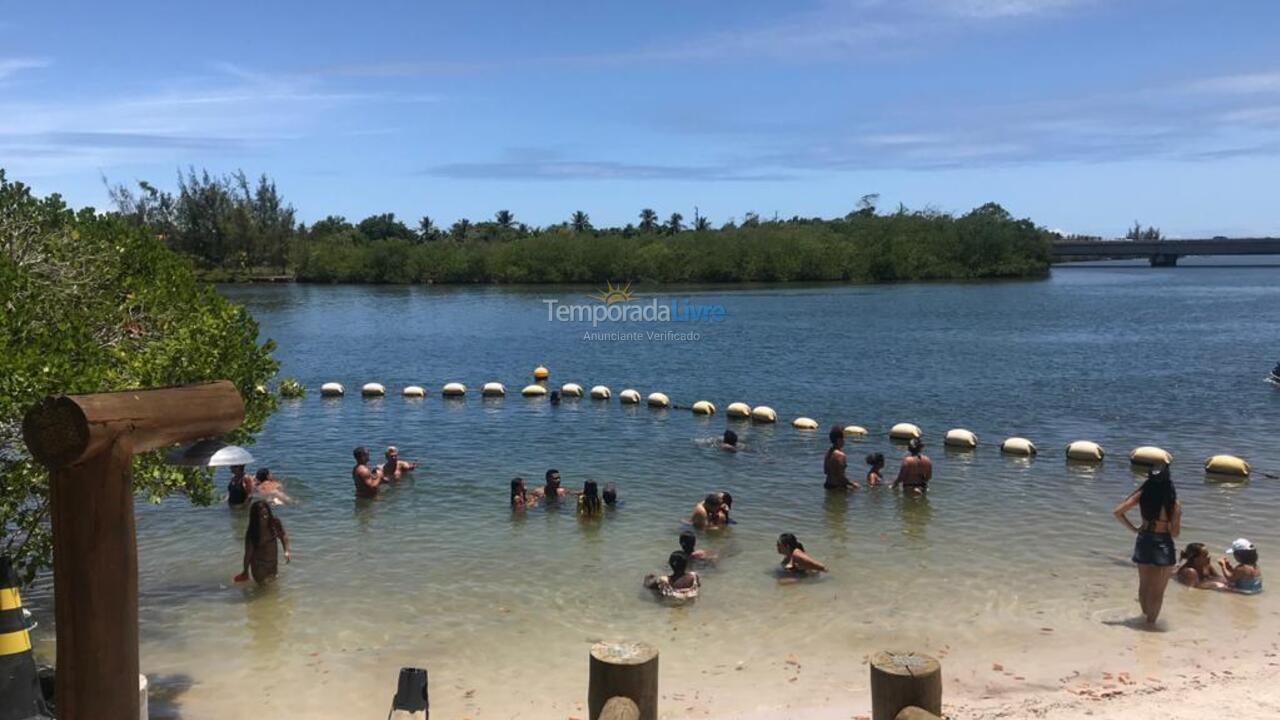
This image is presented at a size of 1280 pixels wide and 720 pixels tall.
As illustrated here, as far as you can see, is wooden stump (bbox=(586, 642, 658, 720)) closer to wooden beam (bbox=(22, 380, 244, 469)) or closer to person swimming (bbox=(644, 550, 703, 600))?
wooden beam (bbox=(22, 380, 244, 469))

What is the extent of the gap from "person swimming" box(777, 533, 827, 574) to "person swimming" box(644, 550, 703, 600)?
142 cm

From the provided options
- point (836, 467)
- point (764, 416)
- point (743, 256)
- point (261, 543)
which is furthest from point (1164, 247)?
point (261, 543)

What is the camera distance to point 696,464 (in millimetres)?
22078

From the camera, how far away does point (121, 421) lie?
555 cm

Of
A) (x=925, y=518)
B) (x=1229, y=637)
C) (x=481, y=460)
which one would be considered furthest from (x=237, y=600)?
(x=1229, y=637)

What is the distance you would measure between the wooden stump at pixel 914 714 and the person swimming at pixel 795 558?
819 cm

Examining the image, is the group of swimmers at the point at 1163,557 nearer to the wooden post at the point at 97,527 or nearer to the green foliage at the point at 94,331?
the wooden post at the point at 97,527

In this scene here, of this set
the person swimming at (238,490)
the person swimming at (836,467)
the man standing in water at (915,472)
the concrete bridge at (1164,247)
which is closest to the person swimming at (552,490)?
the person swimming at (836,467)

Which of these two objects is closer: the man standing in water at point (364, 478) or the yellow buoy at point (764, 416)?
the man standing in water at point (364, 478)

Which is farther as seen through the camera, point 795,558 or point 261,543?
point 795,558

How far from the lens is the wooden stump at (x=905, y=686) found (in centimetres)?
596

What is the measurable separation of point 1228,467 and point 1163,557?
406 inches

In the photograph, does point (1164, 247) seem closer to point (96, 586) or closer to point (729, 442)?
point (729, 442)

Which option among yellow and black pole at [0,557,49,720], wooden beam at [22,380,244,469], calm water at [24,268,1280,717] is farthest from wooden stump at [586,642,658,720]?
calm water at [24,268,1280,717]
